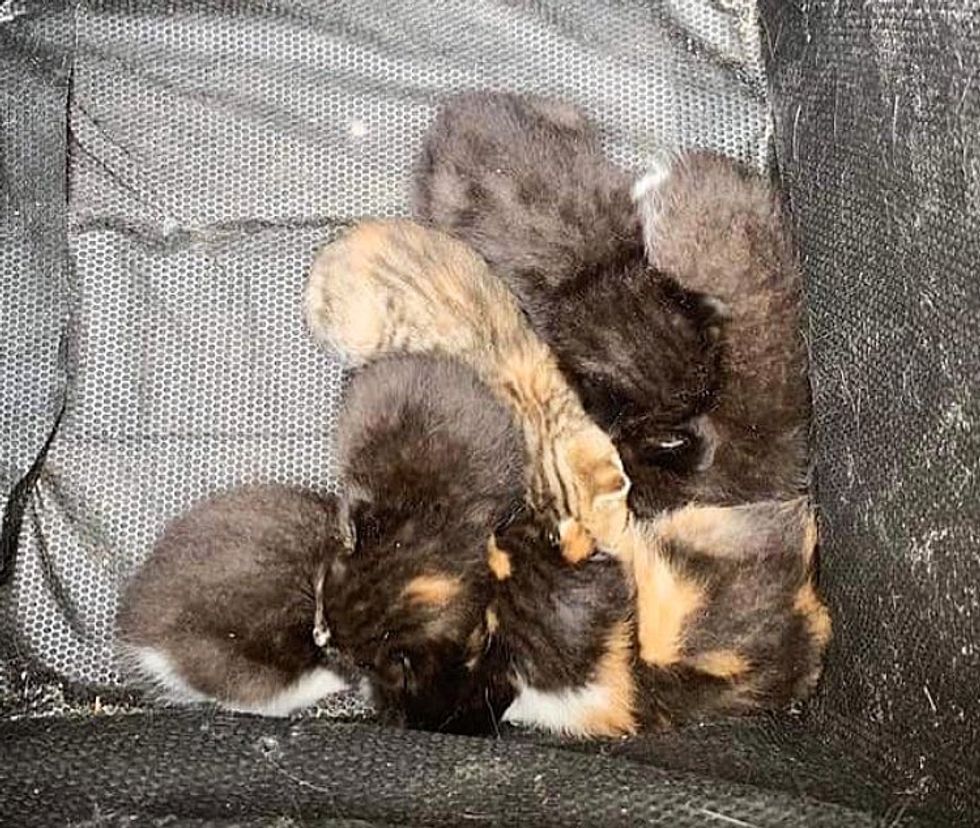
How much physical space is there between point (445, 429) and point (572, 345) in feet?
0.83

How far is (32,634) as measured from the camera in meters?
1.71

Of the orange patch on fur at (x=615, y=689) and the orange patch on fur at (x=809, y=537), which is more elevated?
the orange patch on fur at (x=809, y=537)

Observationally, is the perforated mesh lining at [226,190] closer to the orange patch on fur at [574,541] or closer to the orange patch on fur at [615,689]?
the orange patch on fur at [574,541]

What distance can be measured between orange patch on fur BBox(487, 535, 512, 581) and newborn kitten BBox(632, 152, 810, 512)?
0.20 metres

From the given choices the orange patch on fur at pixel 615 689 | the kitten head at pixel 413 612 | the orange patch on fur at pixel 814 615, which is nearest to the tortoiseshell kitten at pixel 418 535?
the kitten head at pixel 413 612

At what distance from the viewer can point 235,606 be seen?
159 cm

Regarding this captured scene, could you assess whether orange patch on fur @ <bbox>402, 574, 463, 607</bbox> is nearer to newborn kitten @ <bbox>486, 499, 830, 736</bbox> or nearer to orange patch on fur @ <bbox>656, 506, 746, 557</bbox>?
newborn kitten @ <bbox>486, 499, 830, 736</bbox>

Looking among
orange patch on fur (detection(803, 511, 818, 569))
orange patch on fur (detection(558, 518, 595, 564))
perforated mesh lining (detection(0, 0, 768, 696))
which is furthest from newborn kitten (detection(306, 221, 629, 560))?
orange patch on fur (detection(803, 511, 818, 569))

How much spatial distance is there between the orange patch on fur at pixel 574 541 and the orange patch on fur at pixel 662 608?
6 centimetres

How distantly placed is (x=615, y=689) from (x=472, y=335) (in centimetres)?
46

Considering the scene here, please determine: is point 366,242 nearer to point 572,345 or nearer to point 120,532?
point 572,345

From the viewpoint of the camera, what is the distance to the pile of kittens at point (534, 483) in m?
1.61

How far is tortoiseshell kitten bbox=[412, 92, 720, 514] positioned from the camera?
69.1 inches

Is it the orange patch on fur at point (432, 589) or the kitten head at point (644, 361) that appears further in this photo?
the kitten head at point (644, 361)
